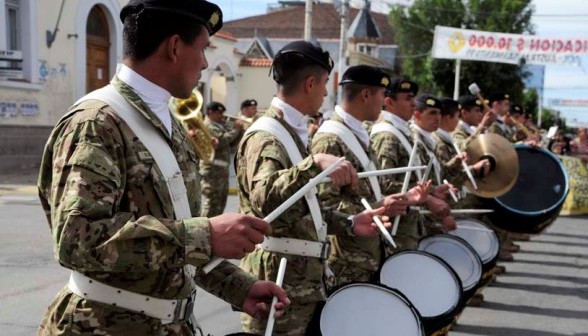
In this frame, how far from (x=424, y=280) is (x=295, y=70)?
1475 millimetres

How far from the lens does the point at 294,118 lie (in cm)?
338

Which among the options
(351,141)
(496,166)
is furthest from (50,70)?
(351,141)

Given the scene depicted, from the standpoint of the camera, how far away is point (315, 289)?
10.6 feet

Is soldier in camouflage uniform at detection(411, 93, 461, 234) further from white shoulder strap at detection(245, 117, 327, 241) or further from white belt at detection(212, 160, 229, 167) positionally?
white belt at detection(212, 160, 229, 167)

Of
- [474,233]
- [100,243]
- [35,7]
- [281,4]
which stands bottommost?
[474,233]

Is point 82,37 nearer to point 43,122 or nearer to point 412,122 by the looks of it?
point 43,122

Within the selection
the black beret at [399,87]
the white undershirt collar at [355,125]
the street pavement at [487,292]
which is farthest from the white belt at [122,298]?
the black beret at [399,87]

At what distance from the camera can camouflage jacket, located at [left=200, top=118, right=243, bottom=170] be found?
1033 centimetres

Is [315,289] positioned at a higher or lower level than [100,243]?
lower

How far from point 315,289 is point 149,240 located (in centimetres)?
155

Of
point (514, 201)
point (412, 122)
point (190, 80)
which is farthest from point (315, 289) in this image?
point (514, 201)

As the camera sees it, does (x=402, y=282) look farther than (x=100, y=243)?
Yes

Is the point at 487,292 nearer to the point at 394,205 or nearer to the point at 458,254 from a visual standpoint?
the point at 458,254

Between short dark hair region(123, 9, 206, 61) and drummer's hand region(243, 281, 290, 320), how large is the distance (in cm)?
87
